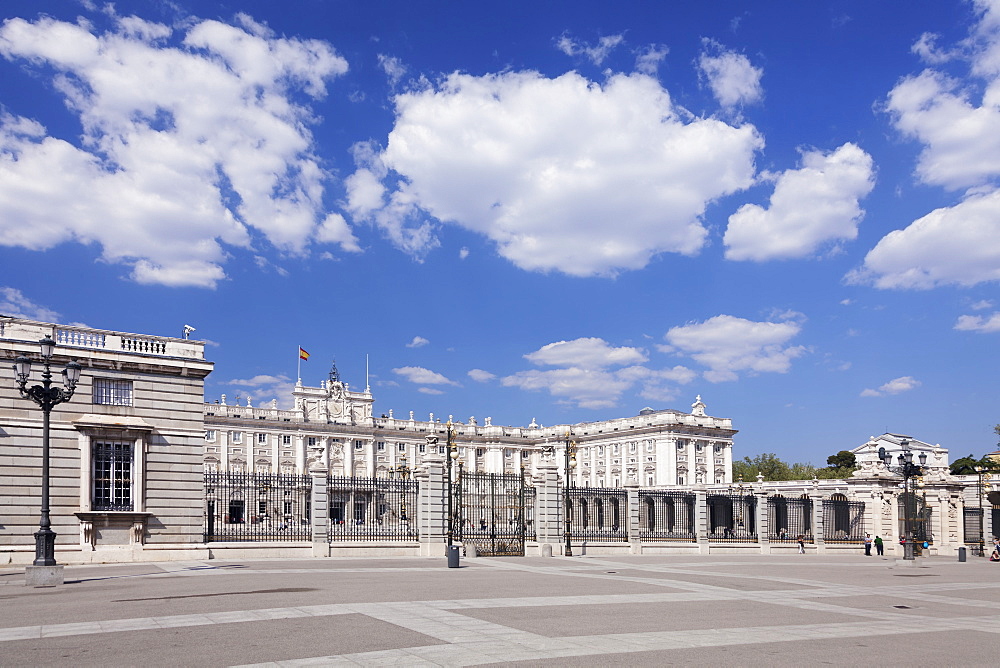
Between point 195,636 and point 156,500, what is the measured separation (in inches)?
824

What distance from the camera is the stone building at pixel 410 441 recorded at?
11856cm

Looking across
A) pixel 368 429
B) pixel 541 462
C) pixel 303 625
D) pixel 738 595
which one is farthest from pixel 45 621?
pixel 368 429

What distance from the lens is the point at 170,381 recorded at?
33500 millimetres

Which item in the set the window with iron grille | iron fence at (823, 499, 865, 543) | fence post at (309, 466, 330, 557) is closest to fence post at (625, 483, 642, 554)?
fence post at (309, 466, 330, 557)

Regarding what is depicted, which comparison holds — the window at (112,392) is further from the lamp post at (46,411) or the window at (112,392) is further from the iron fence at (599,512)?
the iron fence at (599,512)

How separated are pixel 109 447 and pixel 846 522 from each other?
43054 millimetres

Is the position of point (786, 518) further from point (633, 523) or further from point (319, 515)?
point (319, 515)

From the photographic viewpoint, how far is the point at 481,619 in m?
15.5

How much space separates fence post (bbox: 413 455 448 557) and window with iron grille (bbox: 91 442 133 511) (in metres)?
12.2

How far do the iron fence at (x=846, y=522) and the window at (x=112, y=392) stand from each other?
40.6 metres

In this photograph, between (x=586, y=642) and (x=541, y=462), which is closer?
(x=586, y=642)

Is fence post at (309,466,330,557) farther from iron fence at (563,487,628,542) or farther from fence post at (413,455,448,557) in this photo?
iron fence at (563,487,628,542)

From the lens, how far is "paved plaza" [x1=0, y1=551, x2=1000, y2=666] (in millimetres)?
12117

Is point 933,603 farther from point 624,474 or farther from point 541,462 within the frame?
point 624,474
